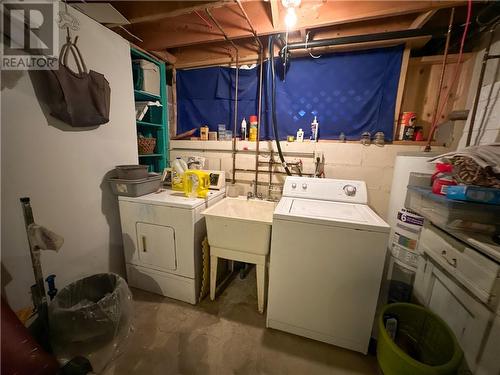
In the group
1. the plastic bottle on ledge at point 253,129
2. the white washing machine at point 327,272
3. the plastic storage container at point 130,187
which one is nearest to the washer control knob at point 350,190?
the white washing machine at point 327,272

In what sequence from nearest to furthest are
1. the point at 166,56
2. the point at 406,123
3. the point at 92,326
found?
the point at 92,326
the point at 406,123
the point at 166,56

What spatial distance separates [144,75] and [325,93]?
1951 millimetres

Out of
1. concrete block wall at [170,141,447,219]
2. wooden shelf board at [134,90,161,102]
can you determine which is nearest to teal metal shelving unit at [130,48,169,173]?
wooden shelf board at [134,90,161,102]

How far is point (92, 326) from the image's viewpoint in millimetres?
1160

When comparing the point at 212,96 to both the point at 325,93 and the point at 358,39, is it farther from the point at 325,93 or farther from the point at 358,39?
the point at 358,39

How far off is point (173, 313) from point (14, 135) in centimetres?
165

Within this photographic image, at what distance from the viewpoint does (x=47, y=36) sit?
1.28 metres

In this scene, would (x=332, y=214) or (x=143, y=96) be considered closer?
(x=332, y=214)

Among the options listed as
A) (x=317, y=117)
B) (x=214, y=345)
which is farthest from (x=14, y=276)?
(x=317, y=117)

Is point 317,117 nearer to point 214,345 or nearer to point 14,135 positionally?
point 214,345

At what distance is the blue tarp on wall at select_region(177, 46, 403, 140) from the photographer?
1912 millimetres

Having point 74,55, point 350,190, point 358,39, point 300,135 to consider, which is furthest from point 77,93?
point 358,39

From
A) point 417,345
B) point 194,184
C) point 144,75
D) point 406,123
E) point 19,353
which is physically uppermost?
point 144,75

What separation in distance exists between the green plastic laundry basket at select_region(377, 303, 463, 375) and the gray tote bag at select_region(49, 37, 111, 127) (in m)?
2.38
